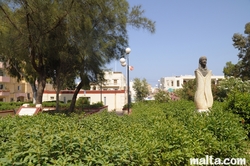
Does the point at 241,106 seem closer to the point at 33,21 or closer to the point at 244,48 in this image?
the point at 33,21

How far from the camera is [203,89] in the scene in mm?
7609

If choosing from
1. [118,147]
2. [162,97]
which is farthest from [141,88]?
[118,147]

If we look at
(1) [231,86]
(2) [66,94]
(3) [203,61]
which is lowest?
(2) [66,94]

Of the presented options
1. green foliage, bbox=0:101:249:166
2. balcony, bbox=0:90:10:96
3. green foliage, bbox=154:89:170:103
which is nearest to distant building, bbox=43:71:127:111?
balcony, bbox=0:90:10:96

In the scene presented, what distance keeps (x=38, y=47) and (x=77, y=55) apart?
2292 mm

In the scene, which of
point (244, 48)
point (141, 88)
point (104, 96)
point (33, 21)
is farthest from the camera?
point (141, 88)

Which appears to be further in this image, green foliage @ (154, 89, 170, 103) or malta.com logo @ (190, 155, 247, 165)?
green foliage @ (154, 89, 170, 103)

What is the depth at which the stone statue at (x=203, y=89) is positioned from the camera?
24.7ft

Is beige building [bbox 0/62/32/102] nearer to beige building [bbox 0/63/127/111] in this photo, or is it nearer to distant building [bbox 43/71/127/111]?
beige building [bbox 0/63/127/111]

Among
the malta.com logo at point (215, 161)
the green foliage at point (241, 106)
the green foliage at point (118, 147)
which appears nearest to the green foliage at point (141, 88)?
the green foliage at point (241, 106)

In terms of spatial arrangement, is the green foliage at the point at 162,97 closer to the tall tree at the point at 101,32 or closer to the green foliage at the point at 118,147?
the tall tree at the point at 101,32

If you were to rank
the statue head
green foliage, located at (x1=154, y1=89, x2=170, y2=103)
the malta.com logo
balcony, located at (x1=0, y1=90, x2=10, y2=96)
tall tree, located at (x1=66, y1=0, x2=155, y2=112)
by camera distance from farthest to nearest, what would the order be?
balcony, located at (x1=0, y1=90, x2=10, y2=96) < green foliage, located at (x1=154, y1=89, x2=170, y2=103) < tall tree, located at (x1=66, y1=0, x2=155, y2=112) < the statue head < the malta.com logo

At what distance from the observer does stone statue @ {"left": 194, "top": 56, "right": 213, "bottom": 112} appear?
7.53 metres

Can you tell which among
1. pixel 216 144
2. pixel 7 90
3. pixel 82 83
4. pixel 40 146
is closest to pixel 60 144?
pixel 40 146
